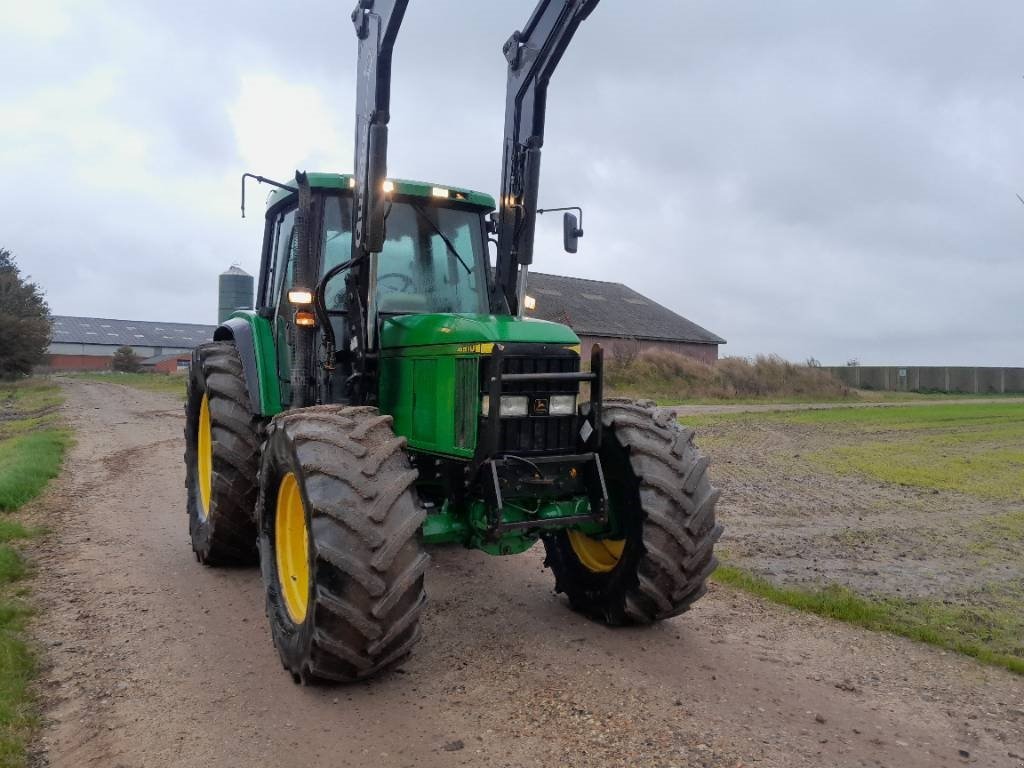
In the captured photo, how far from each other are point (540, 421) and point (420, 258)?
1740 millimetres

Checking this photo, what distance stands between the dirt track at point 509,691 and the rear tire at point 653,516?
246 mm

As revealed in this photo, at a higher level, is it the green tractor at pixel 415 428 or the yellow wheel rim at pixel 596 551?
the green tractor at pixel 415 428

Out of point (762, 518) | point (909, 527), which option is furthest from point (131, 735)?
point (909, 527)

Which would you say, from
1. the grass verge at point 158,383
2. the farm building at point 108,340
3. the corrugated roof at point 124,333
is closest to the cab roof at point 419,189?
the grass verge at point 158,383

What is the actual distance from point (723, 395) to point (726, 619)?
2875 centimetres

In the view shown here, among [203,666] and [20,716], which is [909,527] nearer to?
[203,666]

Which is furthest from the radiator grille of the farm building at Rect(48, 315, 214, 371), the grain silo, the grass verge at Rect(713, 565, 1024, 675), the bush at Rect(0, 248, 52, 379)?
the farm building at Rect(48, 315, 214, 371)

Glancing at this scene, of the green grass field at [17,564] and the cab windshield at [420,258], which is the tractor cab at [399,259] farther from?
the green grass field at [17,564]

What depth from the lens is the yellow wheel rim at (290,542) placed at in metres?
4.76

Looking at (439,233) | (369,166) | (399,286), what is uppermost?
(369,166)

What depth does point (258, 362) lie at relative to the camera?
20.6 feet

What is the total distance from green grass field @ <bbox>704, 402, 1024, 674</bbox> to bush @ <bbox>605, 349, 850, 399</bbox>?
7518mm

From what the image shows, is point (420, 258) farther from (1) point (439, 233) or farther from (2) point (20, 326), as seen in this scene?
(2) point (20, 326)

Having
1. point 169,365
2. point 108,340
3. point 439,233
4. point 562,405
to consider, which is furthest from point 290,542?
point 108,340
